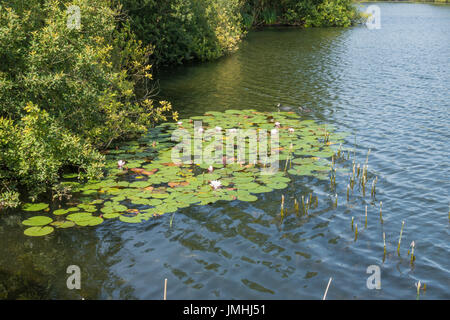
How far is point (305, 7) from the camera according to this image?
45500 mm

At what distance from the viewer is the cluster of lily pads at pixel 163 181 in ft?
29.6

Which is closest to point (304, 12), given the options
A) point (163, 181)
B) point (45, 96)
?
point (45, 96)

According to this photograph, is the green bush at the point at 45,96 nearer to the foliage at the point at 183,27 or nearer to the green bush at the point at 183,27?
the foliage at the point at 183,27

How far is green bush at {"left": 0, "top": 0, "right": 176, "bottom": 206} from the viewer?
927 centimetres

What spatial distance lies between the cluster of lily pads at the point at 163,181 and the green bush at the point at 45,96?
0.67 meters

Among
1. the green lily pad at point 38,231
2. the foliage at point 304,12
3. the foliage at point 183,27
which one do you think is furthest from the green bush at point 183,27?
the foliage at point 304,12

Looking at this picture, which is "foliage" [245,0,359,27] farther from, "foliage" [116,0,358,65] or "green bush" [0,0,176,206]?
"green bush" [0,0,176,206]

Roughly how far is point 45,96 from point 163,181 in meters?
3.31

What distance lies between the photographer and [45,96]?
34.4 ft

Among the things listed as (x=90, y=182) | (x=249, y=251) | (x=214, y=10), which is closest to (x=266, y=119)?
(x=90, y=182)

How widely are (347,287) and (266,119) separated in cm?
930

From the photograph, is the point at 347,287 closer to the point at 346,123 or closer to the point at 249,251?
the point at 249,251

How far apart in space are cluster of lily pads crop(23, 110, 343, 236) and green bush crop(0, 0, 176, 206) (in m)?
0.67

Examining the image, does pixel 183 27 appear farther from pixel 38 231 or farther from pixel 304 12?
pixel 304 12
